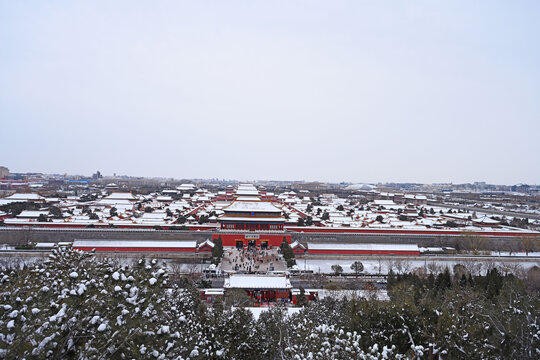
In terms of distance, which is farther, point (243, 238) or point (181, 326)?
point (243, 238)

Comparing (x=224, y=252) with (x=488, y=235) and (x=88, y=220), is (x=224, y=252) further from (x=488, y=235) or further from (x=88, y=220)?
(x=488, y=235)

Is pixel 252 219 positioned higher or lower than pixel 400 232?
higher

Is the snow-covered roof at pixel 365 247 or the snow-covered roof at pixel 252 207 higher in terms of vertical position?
the snow-covered roof at pixel 252 207

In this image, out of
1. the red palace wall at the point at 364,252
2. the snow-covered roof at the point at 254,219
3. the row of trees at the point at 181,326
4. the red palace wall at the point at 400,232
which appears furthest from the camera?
the red palace wall at the point at 400,232

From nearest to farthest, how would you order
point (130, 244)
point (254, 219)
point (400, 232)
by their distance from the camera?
point (130, 244) → point (254, 219) → point (400, 232)

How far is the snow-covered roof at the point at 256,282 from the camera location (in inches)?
518

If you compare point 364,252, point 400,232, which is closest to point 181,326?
point 364,252

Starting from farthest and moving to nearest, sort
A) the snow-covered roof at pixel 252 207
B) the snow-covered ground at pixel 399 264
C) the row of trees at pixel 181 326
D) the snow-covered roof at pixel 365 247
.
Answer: the snow-covered roof at pixel 252 207
the snow-covered roof at pixel 365 247
the snow-covered ground at pixel 399 264
the row of trees at pixel 181 326

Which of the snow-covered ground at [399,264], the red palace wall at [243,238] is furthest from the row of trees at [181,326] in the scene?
the red palace wall at [243,238]

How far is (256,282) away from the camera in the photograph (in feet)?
44.5

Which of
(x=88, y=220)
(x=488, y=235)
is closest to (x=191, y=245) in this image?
(x=88, y=220)

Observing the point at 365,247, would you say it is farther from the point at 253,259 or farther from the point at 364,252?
the point at 253,259

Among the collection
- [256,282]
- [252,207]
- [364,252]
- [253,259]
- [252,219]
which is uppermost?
[252,207]

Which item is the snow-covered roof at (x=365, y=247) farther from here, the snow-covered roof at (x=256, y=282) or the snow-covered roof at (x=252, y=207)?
the snow-covered roof at (x=256, y=282)
